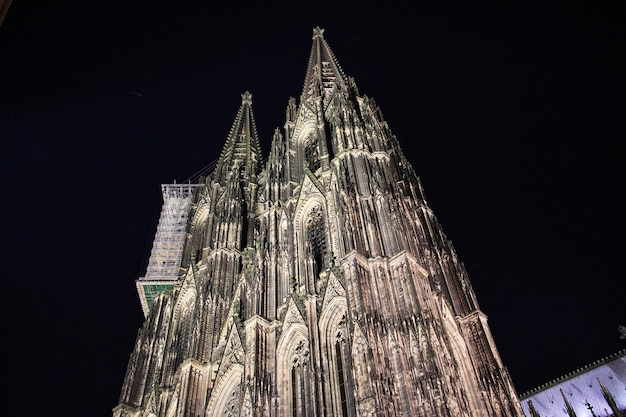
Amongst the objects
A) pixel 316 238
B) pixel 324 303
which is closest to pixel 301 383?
pixel 324 303

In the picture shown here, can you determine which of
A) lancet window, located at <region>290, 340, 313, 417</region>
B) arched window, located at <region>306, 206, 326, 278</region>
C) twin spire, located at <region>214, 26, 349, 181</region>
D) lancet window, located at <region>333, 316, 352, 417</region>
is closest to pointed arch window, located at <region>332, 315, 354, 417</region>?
lancet window, located at <region>333, 316, 352, 417</region>

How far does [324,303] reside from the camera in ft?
68.2

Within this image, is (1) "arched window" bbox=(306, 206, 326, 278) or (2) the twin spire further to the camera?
(2) the twin spire

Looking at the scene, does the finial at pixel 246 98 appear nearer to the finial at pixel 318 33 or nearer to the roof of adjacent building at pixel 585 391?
the finial at pixel 318 33

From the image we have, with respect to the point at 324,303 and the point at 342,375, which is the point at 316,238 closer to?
the point at 324,303

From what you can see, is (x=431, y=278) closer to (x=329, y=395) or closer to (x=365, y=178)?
(x=365, y=178)

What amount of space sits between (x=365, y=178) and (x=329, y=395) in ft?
32.8

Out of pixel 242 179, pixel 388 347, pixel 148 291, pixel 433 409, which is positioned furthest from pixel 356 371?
pixel 148 291

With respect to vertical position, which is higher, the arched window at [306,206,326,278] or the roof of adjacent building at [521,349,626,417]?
the arched window at [306,206,326,278]

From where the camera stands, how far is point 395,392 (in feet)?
51.7

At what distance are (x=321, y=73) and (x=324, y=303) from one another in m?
22.6

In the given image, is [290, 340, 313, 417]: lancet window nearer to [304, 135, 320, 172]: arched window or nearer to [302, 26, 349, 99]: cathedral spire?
[304, 135, 320, 172]: arched window

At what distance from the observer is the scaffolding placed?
4256cm

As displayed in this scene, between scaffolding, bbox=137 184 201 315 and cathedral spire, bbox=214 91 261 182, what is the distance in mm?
4215
